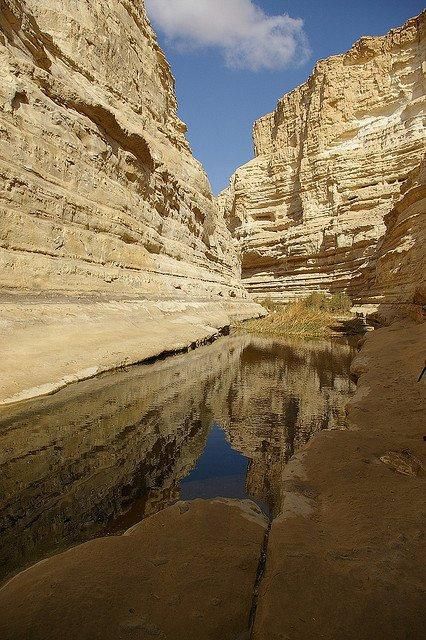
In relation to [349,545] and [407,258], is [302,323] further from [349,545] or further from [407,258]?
[349,545]

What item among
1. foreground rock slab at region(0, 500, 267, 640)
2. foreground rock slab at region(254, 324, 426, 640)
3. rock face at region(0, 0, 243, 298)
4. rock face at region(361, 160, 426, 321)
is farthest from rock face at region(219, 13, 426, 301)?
foreground rock slab at region(0, 500, 267, 640)

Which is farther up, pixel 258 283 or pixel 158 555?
pixel 258 283

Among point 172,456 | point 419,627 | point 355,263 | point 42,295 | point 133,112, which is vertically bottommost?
point 172,456

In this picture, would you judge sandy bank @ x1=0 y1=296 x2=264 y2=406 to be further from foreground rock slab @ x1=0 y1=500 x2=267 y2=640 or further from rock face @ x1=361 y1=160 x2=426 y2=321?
rock face @ x1=361 y1=160 x2=426 y2=321

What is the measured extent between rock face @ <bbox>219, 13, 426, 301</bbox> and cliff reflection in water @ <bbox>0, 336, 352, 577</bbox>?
23.7m

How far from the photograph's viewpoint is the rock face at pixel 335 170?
2986 cm

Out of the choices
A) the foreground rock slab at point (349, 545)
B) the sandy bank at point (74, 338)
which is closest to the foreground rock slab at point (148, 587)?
the foreground rock slab at point (349, 545)

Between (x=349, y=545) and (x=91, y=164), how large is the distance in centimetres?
1355

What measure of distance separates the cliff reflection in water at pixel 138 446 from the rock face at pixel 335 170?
2372 cm

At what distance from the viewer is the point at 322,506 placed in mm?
2438

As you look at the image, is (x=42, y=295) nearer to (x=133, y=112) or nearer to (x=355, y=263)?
(x=133, y=112)

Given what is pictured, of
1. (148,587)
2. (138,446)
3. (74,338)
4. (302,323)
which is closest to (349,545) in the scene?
(148,587)

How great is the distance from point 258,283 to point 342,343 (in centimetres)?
2250

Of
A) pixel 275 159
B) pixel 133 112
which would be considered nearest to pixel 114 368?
pixel 133 112
